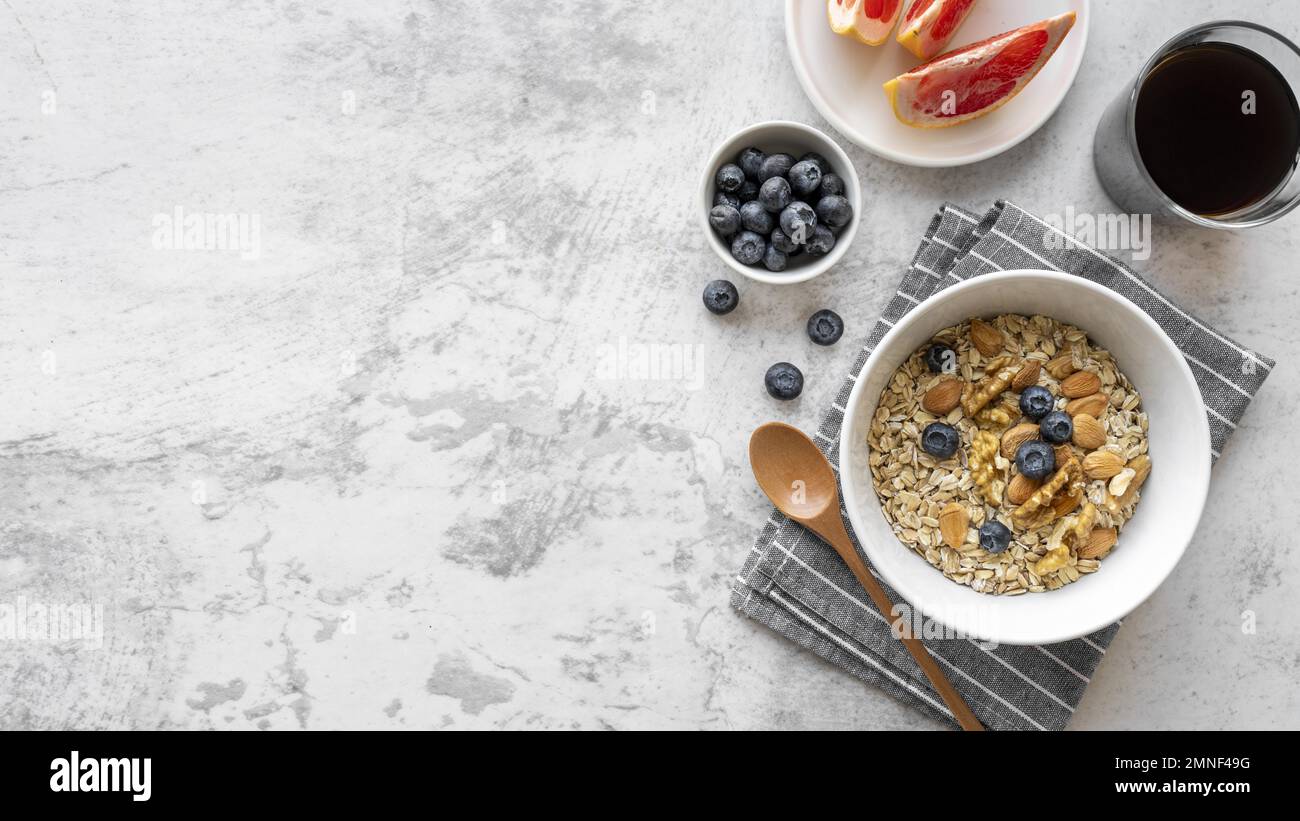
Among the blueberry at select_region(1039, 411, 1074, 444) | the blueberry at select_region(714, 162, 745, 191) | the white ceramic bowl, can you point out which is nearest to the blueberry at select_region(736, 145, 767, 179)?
the blueberry at select_region(714, 162, 745, 191)

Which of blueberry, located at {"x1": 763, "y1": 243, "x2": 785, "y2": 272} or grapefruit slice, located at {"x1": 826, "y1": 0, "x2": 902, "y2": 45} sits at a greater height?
grapefruit slice, located at {"x1": 826, "y1": 0, "x2": 902, "y2": 45}

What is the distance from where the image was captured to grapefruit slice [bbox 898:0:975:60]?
142 centimetres

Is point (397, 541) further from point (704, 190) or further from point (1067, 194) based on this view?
point (1067, 194)

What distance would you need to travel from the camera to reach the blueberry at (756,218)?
143 cm

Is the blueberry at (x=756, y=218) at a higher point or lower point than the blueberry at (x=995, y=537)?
higher

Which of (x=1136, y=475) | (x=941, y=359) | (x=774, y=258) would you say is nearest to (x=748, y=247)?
(x=774, y=258)

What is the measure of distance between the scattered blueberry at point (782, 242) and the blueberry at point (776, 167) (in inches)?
3.4

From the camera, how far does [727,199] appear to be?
1.46m

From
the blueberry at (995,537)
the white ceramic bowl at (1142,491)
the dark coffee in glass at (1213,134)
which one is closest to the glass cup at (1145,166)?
the dark coffee in glass at (1213,134)

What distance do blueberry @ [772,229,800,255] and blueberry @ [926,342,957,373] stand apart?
0.91 feet

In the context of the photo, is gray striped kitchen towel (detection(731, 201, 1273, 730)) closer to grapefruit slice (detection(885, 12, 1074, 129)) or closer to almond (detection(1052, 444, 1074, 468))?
grapefruit slice (detection(885, 12, 1074, 129))

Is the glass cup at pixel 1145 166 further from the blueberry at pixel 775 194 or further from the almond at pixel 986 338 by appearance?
the blueberry at pixel 775 194

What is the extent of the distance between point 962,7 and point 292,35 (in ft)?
3.81

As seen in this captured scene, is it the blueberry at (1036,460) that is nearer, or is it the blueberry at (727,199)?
the blueberry at (1036,460)
